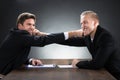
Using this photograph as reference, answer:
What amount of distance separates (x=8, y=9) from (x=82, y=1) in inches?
49.1

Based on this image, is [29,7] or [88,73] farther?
[29,7]

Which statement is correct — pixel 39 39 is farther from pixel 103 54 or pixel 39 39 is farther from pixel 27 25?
pixel 103 54

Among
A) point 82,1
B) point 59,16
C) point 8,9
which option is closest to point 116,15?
point 82,1

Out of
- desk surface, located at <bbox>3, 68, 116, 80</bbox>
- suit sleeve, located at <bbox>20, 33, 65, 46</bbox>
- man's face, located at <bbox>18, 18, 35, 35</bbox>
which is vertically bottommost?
desk surface, located at <bbox>3, 68, 116, 80</bbox>

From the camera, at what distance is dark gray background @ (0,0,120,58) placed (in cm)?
458

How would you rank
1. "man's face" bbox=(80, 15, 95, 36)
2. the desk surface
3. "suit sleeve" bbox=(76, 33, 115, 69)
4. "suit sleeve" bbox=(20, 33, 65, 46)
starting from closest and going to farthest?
the desk surface, "suit sleeve" bbox=(76, 33, 115, 69), "suit sleeve" bbox=(20, 33, 65, 46), "man's face" bbox=(80, 15, 95, 36)

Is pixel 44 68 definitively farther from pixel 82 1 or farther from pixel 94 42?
pixel 82 1

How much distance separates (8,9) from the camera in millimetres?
4602

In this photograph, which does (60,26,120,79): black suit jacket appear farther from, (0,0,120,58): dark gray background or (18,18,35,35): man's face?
(0,0,120,58): dark gray background

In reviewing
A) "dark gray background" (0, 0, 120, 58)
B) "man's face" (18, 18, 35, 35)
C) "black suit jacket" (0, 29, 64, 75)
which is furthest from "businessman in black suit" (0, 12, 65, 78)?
"dark gray background" (0, 0, 120, 58)

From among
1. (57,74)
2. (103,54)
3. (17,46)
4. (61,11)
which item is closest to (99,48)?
(103,54)

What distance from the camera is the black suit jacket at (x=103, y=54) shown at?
273 cm

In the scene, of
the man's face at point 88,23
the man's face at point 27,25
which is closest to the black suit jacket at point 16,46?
the man's face at point 27,25

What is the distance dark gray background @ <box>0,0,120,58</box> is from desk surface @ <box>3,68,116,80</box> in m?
1.94
